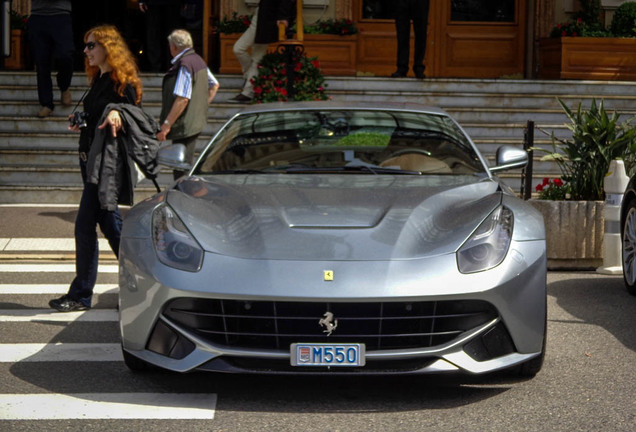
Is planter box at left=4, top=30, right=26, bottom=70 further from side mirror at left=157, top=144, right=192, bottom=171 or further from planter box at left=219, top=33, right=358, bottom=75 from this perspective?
Answer: side mirror at left=157, top=144, right=192, bottom=171

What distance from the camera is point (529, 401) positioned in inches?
209

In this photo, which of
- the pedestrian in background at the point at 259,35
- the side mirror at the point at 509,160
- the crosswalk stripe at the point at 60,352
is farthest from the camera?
the pedestrian in background at the point at 259,35

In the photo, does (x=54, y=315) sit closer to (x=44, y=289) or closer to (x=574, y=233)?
(x=44, y=289)

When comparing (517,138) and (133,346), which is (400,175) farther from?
(517,138)

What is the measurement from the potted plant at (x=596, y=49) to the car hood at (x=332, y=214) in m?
11.6

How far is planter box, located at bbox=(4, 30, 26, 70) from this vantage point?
17844 mm

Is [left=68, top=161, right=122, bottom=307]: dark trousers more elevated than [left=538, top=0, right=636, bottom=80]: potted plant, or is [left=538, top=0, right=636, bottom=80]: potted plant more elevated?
[left=538, top=0, right=636, bottom=80]: potted plant

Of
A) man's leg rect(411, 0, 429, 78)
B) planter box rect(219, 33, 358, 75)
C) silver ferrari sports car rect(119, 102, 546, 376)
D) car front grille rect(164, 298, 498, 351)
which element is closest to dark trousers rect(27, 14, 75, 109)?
planter box rect(219, 33, 358, 75)

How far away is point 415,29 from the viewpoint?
1669 centimetres

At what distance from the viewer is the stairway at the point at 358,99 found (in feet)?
46.2

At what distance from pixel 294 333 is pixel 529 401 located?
3.76 feet

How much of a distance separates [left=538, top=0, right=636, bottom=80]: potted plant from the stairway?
88cm

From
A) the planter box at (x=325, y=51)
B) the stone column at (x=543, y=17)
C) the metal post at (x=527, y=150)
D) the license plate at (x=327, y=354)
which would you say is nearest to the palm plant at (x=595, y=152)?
the metal post at (x=527, y=150)

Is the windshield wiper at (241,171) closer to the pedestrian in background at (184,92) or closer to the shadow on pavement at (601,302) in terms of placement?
the shadow on pavement at (601,302)
